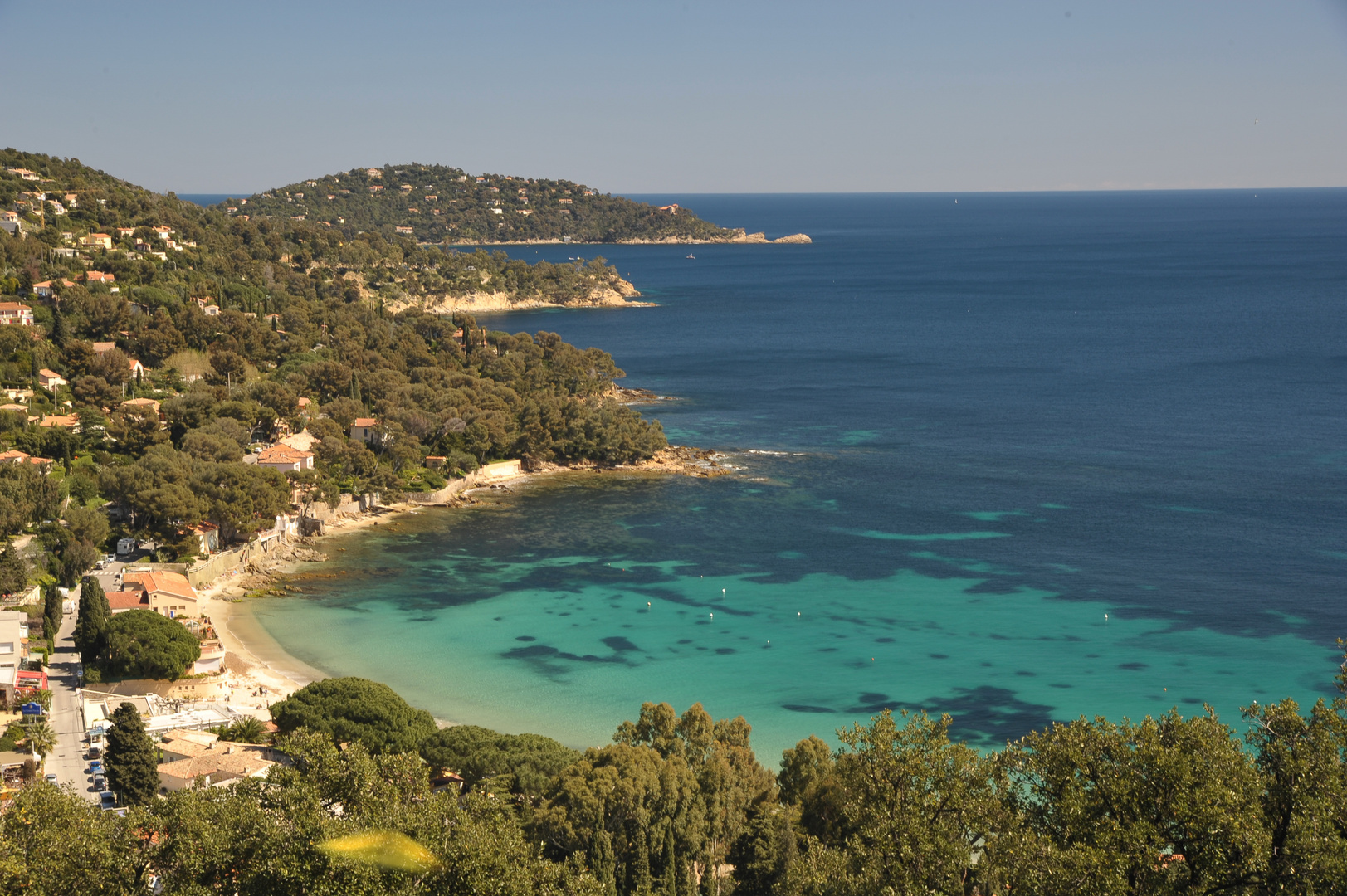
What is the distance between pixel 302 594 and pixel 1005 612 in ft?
84.5

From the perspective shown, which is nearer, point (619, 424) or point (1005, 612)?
point (1005, 612)

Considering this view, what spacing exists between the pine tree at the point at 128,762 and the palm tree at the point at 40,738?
7.41ft

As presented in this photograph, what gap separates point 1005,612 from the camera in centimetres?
3997

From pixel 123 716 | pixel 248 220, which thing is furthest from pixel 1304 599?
pixel 248 220

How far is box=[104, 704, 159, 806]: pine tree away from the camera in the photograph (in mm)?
22734

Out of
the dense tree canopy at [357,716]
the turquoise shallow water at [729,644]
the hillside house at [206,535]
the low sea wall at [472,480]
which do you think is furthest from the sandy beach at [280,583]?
the dense tree canopy at [357,716]

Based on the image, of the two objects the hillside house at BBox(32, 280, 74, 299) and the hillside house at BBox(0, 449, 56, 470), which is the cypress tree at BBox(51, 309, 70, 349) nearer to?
the hillside house at BBox(32, 280, 74, 299)

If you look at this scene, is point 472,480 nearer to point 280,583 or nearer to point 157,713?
point 280,583

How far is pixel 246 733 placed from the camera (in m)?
27.6

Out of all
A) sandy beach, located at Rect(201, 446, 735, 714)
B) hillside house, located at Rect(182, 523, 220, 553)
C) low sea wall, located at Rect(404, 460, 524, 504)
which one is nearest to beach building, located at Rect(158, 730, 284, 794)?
sandy beach, located at Rect(201, 446, 735, 714)

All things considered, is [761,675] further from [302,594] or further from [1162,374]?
[1162,374]

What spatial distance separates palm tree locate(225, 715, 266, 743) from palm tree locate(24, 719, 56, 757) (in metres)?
3.90

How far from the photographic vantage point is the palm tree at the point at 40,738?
2427 centimetres

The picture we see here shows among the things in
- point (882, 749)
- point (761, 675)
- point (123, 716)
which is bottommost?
point (761, 675)
